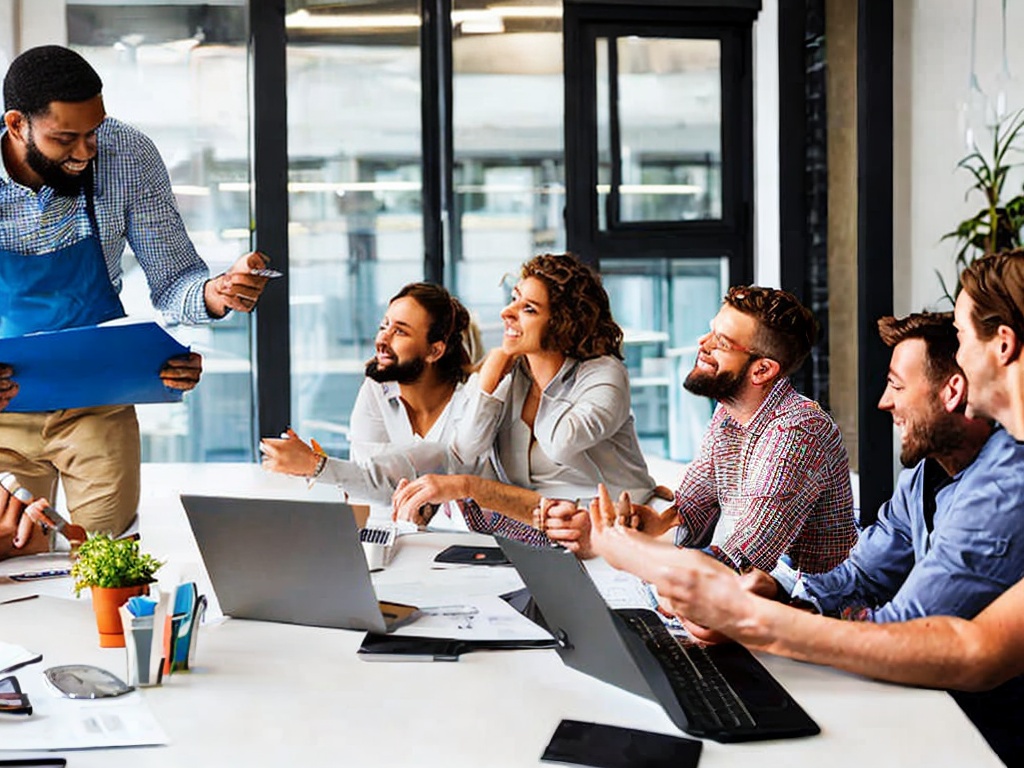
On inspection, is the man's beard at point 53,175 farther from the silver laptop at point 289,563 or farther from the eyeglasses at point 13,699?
the eyeglasses at point 13,699

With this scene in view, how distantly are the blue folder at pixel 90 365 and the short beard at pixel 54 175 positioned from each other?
480 millimetres

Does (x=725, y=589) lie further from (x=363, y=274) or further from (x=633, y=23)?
(x=633, y=23)

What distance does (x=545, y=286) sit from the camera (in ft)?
10.8

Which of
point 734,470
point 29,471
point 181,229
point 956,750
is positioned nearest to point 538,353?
point 734,470

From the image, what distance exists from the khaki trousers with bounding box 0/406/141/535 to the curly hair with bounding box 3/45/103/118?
75cm

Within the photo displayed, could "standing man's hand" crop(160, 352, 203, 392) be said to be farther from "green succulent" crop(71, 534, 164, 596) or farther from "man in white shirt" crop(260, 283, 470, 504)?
"green succulent" crop(71, 534, 164, 596)

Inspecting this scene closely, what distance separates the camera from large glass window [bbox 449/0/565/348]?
5.28 metres

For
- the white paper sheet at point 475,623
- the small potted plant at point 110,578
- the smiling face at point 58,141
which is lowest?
the white paper sheet at point 475,623

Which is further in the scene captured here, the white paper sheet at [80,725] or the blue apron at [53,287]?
the blue apron at [53,287]

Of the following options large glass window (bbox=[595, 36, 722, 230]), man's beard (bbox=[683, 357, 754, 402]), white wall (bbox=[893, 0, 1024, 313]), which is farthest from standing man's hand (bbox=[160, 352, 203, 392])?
white wall (bbox=[893, 0, 1024, 313])

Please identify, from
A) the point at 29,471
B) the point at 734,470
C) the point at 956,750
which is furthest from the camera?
the point at 29,471

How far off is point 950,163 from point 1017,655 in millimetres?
3869

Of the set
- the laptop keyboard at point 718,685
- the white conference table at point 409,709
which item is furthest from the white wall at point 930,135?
the white conference table at point 409,709

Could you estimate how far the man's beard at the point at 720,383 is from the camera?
8.71ft
